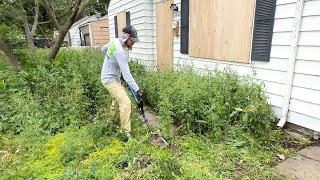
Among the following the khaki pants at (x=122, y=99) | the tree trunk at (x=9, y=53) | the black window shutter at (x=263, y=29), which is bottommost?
the khaki pants at (x=122, y=99)

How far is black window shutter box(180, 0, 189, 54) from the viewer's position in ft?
21.5

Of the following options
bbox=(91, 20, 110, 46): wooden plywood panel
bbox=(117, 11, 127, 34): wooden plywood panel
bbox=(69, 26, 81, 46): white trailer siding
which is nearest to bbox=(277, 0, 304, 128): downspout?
bbox=(117, 11, 127, 34): wooden plywood panel

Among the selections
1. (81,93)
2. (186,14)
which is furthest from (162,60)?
(81,93)

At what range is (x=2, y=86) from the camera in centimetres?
607

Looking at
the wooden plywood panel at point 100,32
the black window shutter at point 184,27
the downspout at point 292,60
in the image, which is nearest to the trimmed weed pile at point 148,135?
the downspout at point 292,60

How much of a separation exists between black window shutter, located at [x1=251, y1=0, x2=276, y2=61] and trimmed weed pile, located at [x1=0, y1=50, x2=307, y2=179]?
0.55 metres

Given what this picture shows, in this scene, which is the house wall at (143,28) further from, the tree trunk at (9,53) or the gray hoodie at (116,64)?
the gray hoodie at (116,64)

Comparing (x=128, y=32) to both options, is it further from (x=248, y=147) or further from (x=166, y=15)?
(x=166, y=15)

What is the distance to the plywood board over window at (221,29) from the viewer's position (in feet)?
15.6

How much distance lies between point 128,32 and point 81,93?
2.13 metres

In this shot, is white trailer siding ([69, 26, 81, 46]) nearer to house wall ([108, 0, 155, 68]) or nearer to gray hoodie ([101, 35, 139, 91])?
house wall ([108, 0, 155, 68])

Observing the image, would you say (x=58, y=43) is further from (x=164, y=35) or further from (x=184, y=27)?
(x=184, y=27)

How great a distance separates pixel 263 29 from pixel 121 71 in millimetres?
2436

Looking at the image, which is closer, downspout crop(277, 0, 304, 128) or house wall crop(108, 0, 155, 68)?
downspout crop(277, 0, 304, 128)
